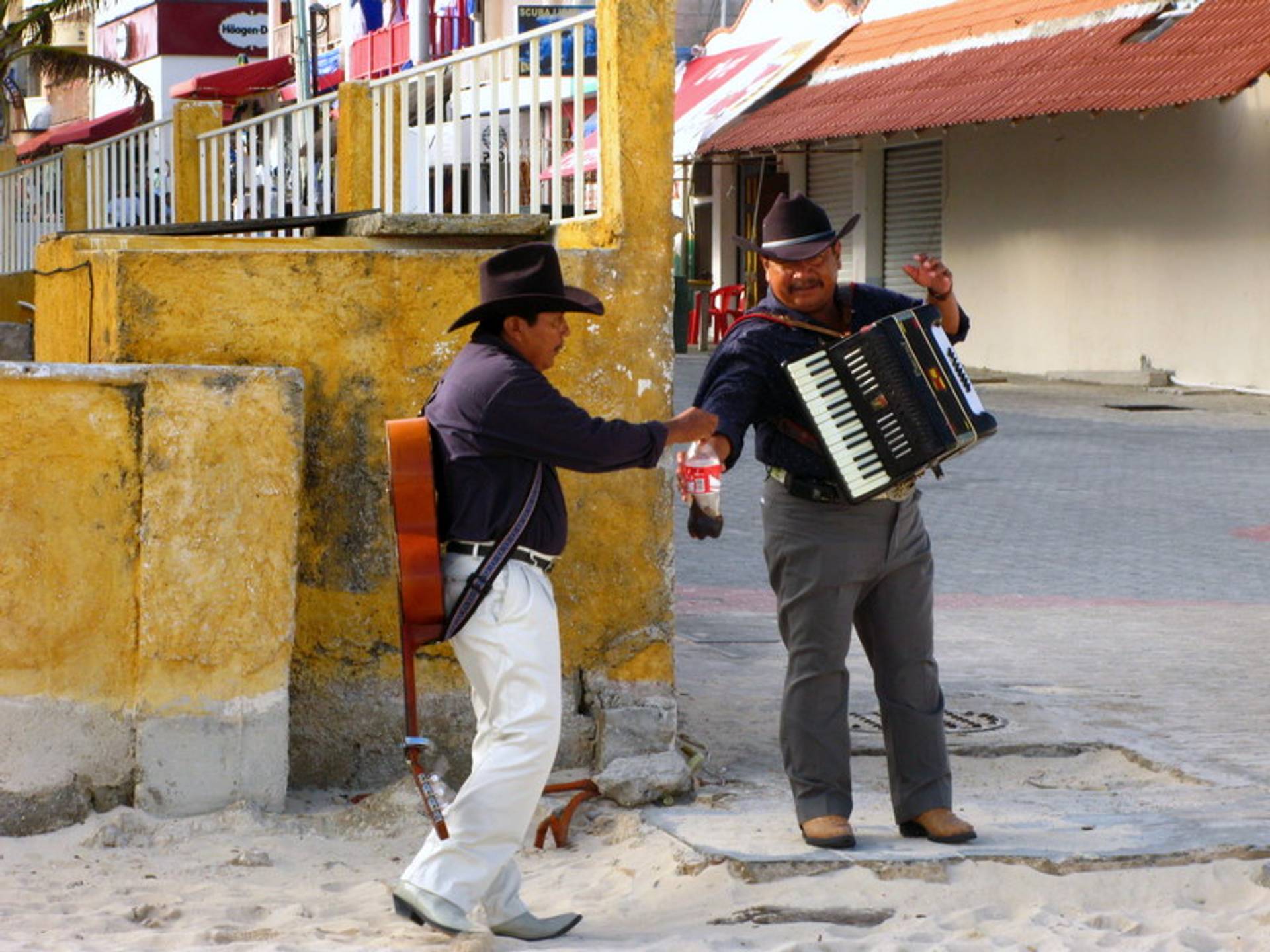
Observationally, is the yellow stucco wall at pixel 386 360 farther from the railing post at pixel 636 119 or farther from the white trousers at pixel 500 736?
the white trousers at pixel 500 736

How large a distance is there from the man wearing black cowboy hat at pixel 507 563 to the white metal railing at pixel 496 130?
148 centimetres

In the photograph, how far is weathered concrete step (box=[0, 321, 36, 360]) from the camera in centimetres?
1363

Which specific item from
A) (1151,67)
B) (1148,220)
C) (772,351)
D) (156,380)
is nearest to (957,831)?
(772,351)

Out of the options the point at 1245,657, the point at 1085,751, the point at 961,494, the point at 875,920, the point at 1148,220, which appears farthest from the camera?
the point at 1148,220

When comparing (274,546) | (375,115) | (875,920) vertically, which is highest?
(375,115)

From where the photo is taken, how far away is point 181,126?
1144cm

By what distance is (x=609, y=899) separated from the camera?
5.27m

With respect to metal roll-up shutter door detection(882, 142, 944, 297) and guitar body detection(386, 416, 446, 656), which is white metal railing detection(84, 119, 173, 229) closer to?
guitar body detection(386, 416, 446, 656)

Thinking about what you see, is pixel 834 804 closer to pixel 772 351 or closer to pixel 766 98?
pixel 772 351

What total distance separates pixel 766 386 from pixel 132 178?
27.8 feet

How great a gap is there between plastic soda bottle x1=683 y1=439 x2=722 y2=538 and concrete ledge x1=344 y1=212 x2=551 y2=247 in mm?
1549

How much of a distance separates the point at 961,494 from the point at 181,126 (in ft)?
17.8

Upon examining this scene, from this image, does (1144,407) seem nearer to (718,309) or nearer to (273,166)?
(718,309)

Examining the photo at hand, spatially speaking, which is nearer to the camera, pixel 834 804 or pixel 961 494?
pixel 834 804
